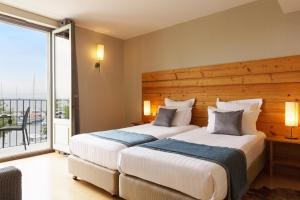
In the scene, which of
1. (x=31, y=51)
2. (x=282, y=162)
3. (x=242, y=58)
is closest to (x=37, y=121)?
(x=31, y=51)

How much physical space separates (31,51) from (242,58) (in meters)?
4.24

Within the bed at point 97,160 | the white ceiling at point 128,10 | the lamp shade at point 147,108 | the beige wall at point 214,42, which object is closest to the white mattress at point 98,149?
the bed at point 97,160

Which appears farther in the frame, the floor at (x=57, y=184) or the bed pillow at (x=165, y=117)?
the bed pillow at (x=165, y=117)

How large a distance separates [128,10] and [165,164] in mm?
2665

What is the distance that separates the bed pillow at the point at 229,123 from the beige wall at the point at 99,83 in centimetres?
258

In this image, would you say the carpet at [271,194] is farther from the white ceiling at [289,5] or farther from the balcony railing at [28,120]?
the balcony railing at [28,120]

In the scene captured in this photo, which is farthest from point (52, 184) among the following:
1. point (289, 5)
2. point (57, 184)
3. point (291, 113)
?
point (289, 5)

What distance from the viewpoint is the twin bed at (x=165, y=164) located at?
163cm

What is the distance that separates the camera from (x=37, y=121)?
5.26m

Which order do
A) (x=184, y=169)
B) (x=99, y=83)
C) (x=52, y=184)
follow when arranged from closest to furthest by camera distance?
(x=184, y=169)
(x=52, y=184)
(x=99, y=83)

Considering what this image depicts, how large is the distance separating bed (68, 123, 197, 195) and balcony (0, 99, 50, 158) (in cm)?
183

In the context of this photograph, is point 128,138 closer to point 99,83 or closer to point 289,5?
point 99,83

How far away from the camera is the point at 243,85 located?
3221 millimetres

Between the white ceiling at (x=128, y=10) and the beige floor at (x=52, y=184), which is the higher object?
the white ceiling at (x=128, y=10)
